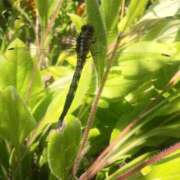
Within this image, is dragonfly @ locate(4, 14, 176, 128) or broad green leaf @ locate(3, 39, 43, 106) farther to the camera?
broad green leaf @ locate(3, 39, 43, 106)

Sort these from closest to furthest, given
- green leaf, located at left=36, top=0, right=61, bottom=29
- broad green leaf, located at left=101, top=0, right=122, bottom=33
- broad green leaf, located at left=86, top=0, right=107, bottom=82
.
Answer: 1. broad green leaf, located at left=86, top=0, right=107, bottom=82
2. broad green leaf, located at left=101, top=0, right=122, bottom=33
3. green leaf, located at left=36, top=0, right=61, bottom=29

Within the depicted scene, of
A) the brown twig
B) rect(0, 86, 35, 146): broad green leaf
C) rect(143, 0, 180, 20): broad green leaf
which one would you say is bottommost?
the brown twig

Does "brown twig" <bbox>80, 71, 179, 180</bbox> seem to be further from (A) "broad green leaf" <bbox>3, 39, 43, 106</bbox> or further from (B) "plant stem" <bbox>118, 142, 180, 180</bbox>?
(A) "broad green leaf" <bbox>3, 39, 43, 106</bbox>

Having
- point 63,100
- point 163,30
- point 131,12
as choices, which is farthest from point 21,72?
point 163,30

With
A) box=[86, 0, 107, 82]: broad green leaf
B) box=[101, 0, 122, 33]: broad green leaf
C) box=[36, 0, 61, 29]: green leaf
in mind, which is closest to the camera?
box=[86, 0, 107, 82]: broad green leaf

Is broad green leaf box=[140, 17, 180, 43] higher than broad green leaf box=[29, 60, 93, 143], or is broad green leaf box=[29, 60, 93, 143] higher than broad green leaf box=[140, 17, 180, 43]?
broad green leaf box=[140, 17, 180, 43]

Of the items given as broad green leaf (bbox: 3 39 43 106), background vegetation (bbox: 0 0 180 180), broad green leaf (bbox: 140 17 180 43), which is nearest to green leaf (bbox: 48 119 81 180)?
background vegetation (bbox: 0 0 180 180)

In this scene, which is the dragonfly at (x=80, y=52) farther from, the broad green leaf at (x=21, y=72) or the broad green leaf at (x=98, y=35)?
the broad green leaf at (x=21, y=72)

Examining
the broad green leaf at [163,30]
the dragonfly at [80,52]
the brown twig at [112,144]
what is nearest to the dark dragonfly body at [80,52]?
the dragonfly at [80,52]

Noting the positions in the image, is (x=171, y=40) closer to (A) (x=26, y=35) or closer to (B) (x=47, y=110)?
(B) (x=47, y=110)
